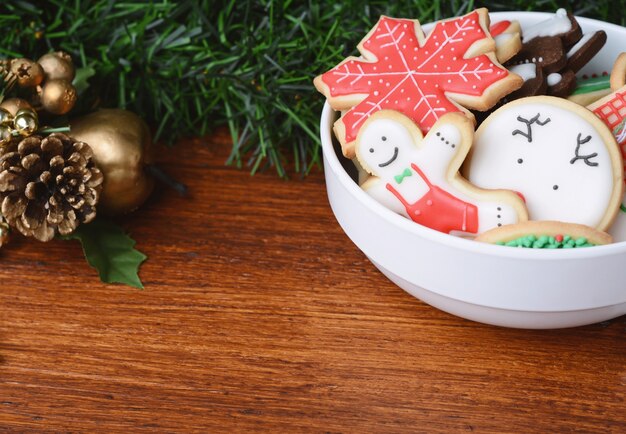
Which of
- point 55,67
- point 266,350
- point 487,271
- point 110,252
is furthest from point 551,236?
point 55,67

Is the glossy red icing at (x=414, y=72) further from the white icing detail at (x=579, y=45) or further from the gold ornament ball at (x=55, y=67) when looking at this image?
the gold ornament ball at (x=55, y=67)

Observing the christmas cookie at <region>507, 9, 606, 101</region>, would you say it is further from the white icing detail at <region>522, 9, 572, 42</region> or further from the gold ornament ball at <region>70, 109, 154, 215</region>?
the gold ornament ball at <region>70, 109, 154, 215</region>

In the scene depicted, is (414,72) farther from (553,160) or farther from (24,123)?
(24,123)

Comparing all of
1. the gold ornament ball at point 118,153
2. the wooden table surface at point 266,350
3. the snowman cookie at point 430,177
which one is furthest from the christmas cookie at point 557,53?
the gold ornament ball at point 118,153

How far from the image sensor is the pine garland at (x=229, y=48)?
0.91m

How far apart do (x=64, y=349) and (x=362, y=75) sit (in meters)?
0.38

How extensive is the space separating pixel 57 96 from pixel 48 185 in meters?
0.11

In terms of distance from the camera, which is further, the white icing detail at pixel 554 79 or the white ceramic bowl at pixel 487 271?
the white icing detail at pixel 554 79

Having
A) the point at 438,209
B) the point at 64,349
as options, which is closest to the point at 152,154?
the point at 64,349

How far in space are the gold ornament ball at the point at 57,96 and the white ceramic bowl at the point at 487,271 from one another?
32cm

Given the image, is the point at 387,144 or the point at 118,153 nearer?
the point at 387,144

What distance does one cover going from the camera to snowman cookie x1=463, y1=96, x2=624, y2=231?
64 cm

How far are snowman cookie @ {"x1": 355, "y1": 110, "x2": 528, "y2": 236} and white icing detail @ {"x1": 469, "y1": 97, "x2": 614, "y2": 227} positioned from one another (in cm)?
2

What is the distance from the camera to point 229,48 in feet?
3.06
